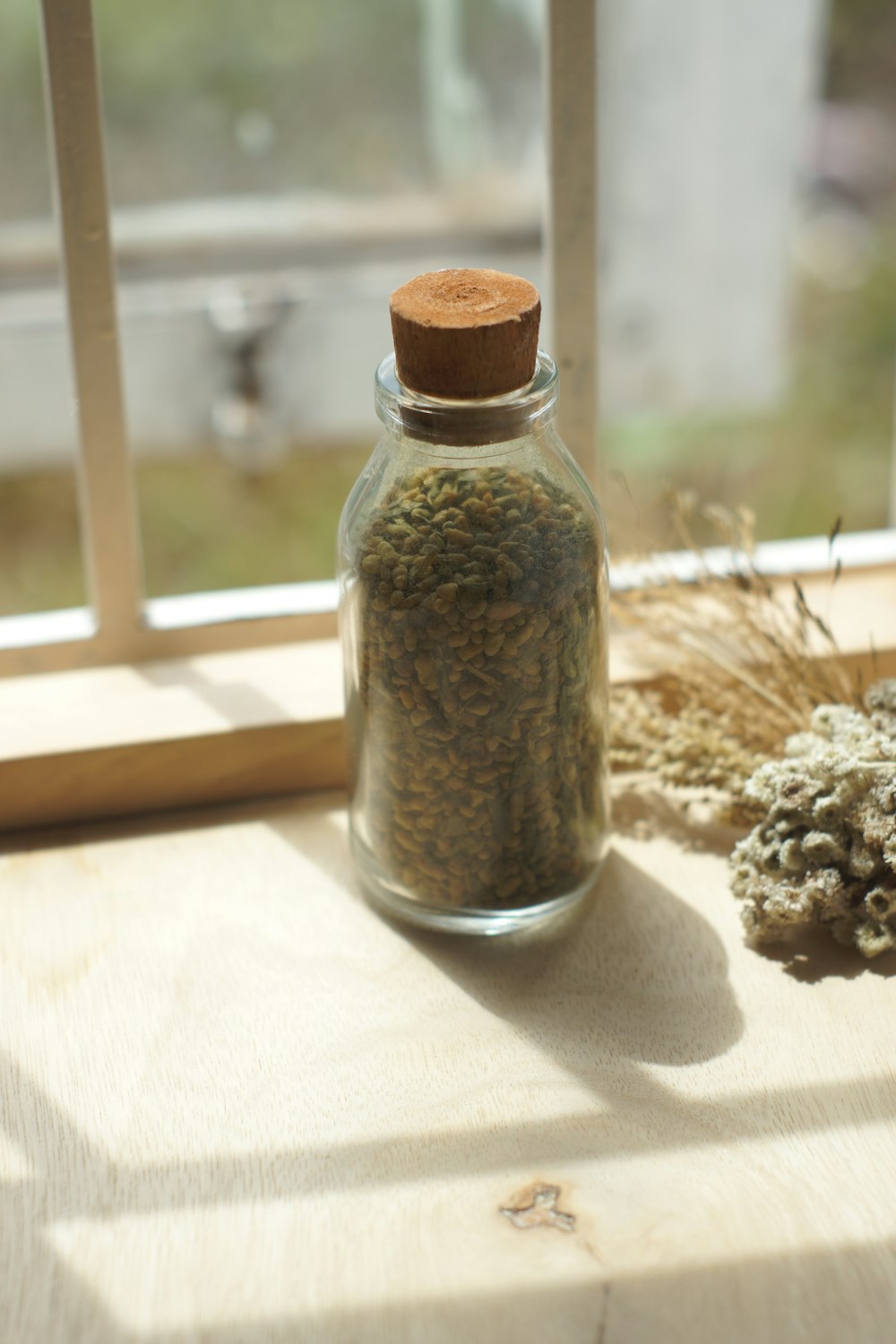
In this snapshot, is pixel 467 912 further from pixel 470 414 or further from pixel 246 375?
pixel 246 375

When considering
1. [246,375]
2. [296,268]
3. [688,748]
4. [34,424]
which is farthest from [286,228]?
[688,748]

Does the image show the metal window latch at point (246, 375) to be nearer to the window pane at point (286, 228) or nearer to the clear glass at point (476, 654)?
the window pane at point (286, 228)

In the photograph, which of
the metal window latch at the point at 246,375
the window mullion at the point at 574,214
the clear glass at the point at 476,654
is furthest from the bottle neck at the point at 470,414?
the metal window latch at the point at 246,375

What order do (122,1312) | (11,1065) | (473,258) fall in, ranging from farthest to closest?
(473,258), (11,1065), (122,1312)

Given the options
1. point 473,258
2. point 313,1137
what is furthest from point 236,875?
point 473,258

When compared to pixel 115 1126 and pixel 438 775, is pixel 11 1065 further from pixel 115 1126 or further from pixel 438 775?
pixel 438 775

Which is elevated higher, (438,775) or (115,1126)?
(438,775)

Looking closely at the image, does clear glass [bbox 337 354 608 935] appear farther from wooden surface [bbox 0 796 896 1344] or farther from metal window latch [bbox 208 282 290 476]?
metal window latch [bbox 208 282 290 476]

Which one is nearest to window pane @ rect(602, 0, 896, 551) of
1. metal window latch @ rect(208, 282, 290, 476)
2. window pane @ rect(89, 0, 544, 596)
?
window pane @ rect(89, 0, 544, 596)
